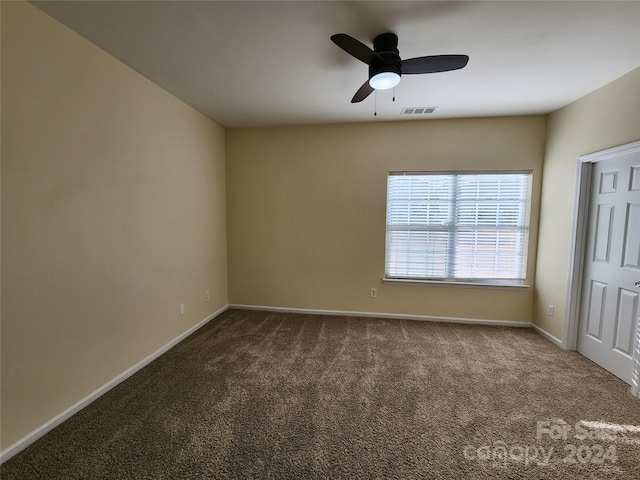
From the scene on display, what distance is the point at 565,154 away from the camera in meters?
2.83

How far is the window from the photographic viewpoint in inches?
131

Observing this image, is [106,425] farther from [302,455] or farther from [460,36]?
[460,36]

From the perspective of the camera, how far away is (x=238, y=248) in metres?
3.89

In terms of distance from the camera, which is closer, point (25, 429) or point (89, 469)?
point (89, 469)

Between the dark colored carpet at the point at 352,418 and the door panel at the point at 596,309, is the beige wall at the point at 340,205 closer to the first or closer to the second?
the door panel at the point at 596,309

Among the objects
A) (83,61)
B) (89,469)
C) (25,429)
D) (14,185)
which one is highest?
(83,61)

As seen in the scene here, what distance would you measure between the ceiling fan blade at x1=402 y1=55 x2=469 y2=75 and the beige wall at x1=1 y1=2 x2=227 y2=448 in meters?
2.24

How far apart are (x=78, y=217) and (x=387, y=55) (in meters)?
2.39

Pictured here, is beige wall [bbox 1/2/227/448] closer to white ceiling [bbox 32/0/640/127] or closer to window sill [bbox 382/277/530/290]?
white ceiling [bbox 32/0/640/127]

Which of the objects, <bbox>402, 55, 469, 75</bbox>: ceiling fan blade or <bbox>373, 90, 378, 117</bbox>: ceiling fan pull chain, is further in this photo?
<bbox>373, 90, 378, 117</bbox>: ceiling fan pull chain

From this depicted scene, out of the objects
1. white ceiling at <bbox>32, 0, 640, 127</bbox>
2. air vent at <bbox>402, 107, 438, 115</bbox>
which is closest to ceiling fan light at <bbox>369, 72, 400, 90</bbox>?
white ceiling at <bbox>32, 0, 640, 127</bbox>

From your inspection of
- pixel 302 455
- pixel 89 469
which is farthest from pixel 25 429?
pixel 302 455

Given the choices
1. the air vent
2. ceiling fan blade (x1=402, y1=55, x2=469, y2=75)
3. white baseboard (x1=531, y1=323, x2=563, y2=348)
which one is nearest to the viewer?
ceiling fan blade (x1=402, y1=55, x2=469, y2=75)

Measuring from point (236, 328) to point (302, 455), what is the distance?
199 centimetres
